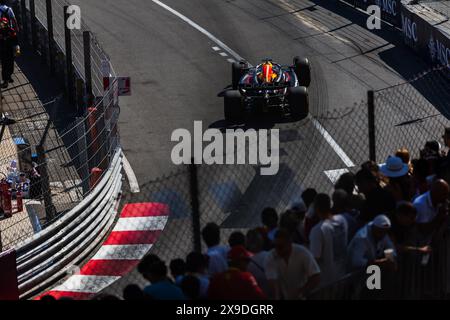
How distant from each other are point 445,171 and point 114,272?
498cm

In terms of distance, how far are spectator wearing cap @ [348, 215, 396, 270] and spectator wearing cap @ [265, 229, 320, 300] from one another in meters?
0.67

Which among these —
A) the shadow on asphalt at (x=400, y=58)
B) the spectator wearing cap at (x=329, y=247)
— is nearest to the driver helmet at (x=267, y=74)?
the shadow on asphalt at (x=400, y=58)

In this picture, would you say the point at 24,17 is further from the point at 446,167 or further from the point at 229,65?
the point at 446,167

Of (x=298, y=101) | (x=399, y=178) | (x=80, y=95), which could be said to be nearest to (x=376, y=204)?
(x=399, y=178)

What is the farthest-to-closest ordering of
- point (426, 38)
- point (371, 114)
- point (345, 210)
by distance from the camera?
1. point (426, 38)
2. point (371, 114)
3. point (345, 210)

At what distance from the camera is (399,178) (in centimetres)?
1198

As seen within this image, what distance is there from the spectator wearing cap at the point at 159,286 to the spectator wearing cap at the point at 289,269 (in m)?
0.94

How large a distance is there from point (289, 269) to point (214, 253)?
0.78m

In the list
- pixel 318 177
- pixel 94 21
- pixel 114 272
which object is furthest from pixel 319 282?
pixel 94 21

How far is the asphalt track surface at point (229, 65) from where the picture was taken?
722 inches

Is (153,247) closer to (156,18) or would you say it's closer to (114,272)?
(114,272)

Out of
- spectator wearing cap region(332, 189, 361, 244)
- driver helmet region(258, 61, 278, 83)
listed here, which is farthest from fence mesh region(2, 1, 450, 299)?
spectator wearing cap region(332, 189, 361, 244)

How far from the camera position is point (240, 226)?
52.3 ft

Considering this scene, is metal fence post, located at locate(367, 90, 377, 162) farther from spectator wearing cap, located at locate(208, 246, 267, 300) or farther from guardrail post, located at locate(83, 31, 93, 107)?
guardrail post, located at locate(83, 31, 93, 107)
